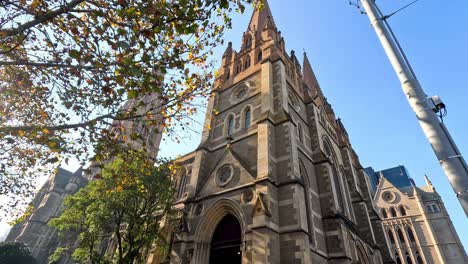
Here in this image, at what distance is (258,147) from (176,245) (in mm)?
7118

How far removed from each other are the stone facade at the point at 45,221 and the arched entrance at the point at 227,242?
34394 millimetres

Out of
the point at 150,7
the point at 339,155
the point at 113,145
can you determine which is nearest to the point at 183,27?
the point at 150,7

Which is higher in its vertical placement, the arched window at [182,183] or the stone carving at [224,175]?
the arched window at [182,183]

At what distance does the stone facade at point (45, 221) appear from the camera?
41281 mm

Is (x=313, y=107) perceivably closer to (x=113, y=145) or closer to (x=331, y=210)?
(x=331, y=210)

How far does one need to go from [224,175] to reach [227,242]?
3.71 m

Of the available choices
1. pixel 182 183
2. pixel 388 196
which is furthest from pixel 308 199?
pixel 388 196

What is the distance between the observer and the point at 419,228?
128ft

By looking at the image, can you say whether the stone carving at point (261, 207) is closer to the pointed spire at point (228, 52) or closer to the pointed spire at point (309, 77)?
the pointed spire at point (228, 52)

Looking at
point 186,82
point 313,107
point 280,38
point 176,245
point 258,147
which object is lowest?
point 176,245

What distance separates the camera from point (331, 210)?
611 inches

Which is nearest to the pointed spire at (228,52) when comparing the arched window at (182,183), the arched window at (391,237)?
the arched window at (182,183)

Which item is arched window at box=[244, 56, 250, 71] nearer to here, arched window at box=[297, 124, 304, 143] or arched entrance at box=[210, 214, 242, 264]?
arched window at box=[297, 124, 304, 143]

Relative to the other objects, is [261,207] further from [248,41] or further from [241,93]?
[248,41]
